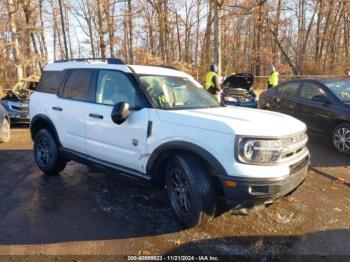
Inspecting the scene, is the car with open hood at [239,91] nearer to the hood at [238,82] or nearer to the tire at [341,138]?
the hood at [238,82]

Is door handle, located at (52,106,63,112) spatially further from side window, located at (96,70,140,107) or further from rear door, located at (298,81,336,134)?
rear door, located at (298,81,336,134)

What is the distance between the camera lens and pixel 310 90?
757cm

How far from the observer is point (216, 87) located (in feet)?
30.4

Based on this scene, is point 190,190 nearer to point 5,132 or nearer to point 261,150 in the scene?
point 261,150

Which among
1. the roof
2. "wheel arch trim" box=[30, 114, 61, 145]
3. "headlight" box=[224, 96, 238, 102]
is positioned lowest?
"headlight" box=[224, 96, 238, 102]

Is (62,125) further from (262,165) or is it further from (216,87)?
(216,87)

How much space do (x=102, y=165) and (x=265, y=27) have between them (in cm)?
2923

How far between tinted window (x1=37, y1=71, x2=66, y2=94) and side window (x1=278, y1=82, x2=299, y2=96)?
18.7ft

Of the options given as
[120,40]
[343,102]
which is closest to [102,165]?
[343,102]

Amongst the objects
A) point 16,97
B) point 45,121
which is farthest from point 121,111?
point 16,97

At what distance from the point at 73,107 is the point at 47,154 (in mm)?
1276

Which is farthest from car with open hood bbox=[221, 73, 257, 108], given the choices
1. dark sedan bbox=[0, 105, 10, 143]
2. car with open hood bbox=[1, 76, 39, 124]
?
car with open hood bbox=[1, 76, 39, 124]

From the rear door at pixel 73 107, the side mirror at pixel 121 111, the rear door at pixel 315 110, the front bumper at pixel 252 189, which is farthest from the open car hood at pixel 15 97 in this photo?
the front bumper at pixel 252 189

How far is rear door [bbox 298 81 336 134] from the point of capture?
22.6 ft
